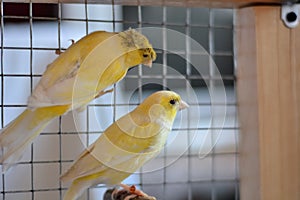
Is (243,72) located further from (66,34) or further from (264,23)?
(66,34)

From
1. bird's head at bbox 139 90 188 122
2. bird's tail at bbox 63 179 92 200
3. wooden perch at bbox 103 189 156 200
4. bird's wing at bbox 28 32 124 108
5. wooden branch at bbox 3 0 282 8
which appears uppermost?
wooden branch at bbox 3 0 282 8

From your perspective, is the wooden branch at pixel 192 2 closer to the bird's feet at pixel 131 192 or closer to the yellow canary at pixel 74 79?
the yellow canary at pixel 74 79

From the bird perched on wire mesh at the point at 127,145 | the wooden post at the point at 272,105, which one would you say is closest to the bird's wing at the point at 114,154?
the bird perched on wire mesh at the point at 127,145

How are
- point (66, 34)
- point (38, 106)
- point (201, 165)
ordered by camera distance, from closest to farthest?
point (38, 106) → point (66, 34) → point (201, 165)

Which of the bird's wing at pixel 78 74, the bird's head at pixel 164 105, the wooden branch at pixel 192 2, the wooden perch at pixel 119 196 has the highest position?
the wooden branch at pixel 192 2

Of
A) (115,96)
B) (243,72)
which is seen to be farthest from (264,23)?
(115,96)

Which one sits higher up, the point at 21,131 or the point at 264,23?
the point at 264,23

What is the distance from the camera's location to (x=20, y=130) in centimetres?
45

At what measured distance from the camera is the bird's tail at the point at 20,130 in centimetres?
44

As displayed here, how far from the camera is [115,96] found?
0.47 m

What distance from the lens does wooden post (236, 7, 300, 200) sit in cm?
52

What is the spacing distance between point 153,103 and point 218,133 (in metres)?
0.07

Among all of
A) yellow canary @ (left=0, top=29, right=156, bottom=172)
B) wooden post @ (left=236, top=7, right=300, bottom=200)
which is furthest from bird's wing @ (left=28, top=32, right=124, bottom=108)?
wooden post @ (left=236, top=7, right=300, bottom=200)

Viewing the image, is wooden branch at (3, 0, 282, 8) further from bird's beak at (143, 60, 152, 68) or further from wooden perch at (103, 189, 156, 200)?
wooden perch at (103, 189, 156, 200)
